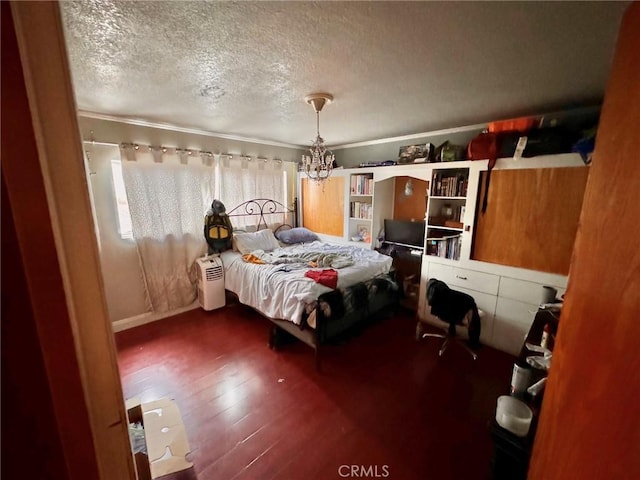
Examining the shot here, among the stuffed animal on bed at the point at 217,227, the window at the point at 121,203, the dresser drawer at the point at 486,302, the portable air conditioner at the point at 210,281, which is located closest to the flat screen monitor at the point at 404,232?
the dresser drawer at the point at 486,302

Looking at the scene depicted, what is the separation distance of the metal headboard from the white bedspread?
0.65m

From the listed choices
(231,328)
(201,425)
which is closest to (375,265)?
(231,328)

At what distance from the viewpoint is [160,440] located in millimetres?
1088

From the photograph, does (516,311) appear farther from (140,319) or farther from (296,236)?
(140,319)

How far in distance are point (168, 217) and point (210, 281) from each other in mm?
940

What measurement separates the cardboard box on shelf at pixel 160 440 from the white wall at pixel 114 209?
2.14m

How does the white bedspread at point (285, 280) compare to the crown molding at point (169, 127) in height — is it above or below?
below

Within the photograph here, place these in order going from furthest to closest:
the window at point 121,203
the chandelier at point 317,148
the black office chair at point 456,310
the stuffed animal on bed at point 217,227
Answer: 1. the stuffed animal on bed at point 217,227
2. the window at point 121,203
3. the black office chair at point 456,310
4. the chandelier at point 317,148

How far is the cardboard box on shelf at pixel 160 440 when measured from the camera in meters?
0.98

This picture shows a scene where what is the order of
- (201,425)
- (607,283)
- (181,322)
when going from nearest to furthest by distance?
1. (607,283)
2. (201,425)
3. (181,322)

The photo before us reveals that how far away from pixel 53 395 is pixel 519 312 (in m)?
3.16

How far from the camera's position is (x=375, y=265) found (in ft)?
9.66

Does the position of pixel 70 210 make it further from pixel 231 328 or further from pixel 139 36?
pixel 231 328

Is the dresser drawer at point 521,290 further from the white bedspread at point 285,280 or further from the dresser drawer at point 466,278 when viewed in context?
the white bedspread at point 285,280
